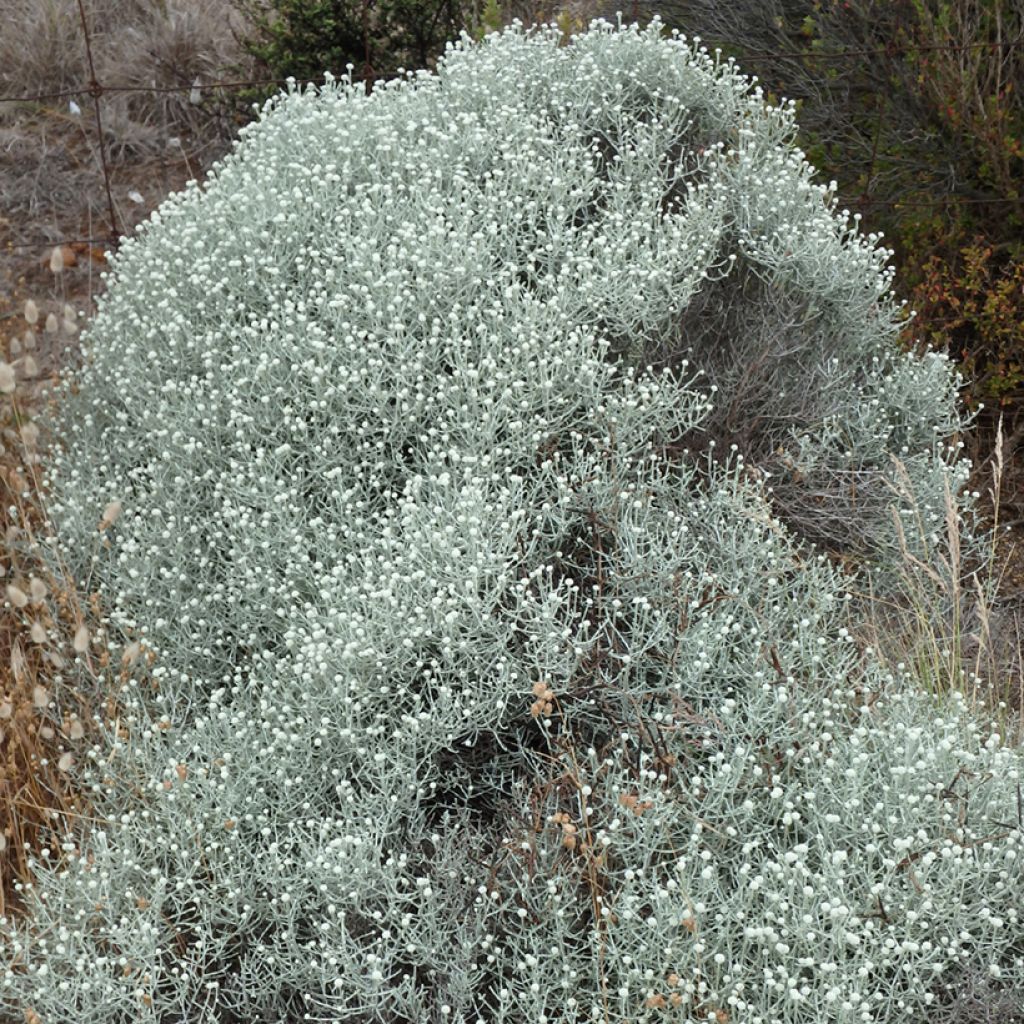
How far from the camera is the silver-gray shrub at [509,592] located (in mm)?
2469

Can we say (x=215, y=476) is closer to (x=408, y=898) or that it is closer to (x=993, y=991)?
(x=408, y=898)

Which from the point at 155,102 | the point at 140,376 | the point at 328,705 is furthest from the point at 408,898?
the point at 155,102

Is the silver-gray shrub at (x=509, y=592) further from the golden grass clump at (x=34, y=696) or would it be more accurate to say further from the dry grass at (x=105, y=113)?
the dry grass at (x=105, y=113)

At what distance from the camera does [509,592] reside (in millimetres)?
2992

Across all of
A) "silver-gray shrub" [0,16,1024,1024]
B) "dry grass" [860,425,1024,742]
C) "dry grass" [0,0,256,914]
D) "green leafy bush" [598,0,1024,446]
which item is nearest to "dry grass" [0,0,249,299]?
"dry grass" [0,0,256,914]

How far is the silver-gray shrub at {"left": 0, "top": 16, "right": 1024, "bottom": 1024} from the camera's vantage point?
2.47 m

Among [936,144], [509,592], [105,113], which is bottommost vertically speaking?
[509,592]

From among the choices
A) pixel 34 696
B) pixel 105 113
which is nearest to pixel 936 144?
pixel 34 696

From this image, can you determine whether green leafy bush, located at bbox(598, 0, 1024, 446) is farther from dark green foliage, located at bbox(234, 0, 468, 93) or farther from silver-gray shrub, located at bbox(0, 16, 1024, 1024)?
dark green foliage, located at bbox(234, 0, 468, 93)

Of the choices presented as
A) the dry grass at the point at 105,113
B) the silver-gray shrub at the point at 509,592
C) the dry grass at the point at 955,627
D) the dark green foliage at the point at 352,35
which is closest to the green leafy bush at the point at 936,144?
the silver-gray shrub at the point at 509,592

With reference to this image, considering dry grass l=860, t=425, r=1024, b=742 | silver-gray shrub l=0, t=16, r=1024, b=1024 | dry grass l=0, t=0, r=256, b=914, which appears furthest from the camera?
dry grass l=0, t=0, r=256, b=914

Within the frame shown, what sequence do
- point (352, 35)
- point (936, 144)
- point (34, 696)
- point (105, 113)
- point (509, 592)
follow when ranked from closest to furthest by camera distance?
point (34, 696)
point (509, 592)
point (936, 144)
point (352, 35)
point (105, 113)

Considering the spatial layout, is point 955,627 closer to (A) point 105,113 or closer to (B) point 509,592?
(B) point 509,592

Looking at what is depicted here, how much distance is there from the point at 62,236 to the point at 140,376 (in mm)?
2947
